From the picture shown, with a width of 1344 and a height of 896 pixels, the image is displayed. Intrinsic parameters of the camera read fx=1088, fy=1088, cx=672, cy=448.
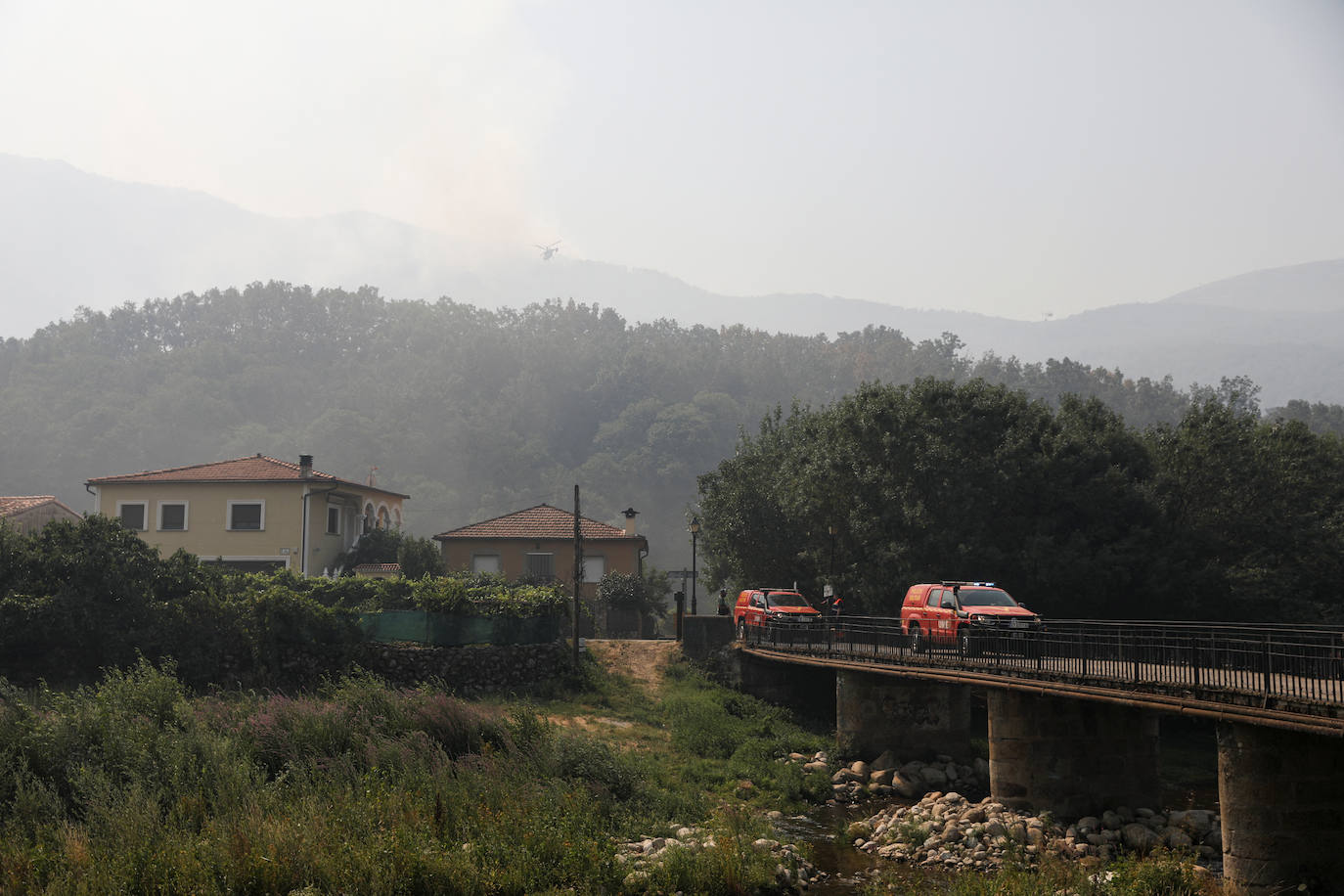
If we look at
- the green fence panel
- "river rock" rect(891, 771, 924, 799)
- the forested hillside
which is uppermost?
the forested hillside

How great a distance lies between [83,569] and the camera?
34.0 meters

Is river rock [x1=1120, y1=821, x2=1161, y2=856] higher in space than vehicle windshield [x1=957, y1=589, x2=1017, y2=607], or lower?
lower

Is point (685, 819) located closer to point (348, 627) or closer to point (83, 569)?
point (348, 627)

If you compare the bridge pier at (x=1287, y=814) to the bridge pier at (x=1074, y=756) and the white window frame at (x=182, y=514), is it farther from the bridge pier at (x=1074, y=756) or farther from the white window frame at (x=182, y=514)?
the white window frame at (x=182, y=514)

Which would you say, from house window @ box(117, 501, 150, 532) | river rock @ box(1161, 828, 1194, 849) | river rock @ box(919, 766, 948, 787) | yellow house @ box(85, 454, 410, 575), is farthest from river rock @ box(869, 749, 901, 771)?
house window @ box(117, 501, 150, 532)

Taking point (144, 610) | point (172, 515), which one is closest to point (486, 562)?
point (172, 515)

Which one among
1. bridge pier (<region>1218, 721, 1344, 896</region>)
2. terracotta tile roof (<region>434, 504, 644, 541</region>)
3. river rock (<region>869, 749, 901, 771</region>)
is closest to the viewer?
bridge pier (<region>1218, 721, 1344, 896</region>)

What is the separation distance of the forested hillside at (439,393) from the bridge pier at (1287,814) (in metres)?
99.9

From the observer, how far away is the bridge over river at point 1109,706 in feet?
55.2

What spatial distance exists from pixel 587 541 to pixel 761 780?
Result: 93.0ft

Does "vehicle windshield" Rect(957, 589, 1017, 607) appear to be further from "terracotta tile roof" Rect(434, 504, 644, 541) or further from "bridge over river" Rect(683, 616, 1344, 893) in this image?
"terracotta tile roof" Rect(434, 504, 644, 541)

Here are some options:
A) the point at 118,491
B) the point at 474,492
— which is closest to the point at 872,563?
the point at 118,491

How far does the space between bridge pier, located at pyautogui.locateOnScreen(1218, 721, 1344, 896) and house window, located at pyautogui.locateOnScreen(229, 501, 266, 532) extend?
42.7m

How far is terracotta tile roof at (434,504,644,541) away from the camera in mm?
55281
